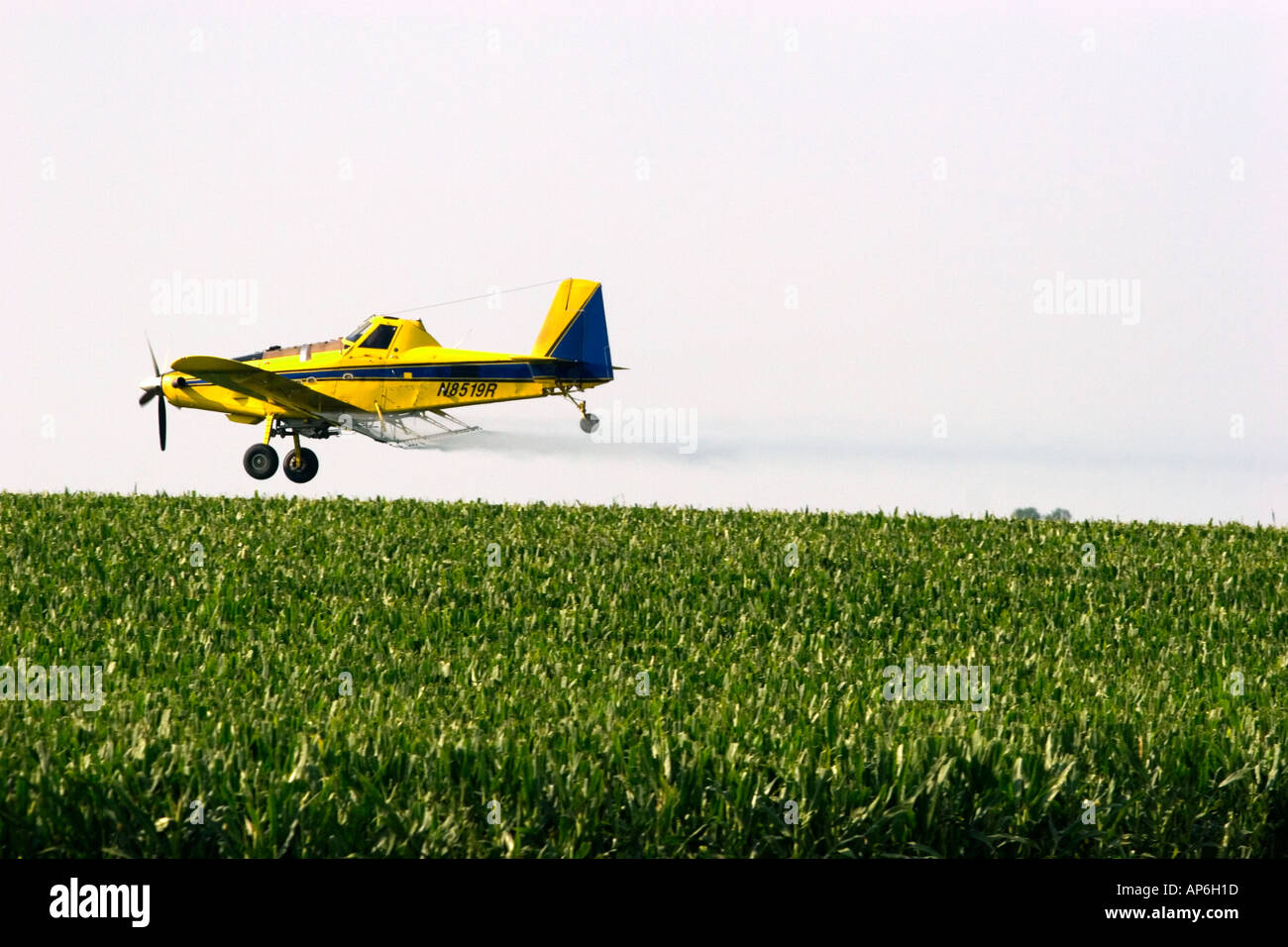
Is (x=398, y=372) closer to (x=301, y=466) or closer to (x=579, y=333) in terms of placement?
(x=301, y=466)

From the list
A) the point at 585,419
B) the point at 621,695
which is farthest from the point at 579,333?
the point at 621,695

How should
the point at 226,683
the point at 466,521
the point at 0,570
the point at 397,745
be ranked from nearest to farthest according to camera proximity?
the point at 397,745
the point at 226,683
the point at 0,570
the point at 466,521

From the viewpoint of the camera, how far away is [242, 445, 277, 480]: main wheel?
1061 inches

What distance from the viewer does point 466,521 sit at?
17328mm

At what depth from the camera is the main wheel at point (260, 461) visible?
27.0m

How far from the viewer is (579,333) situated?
28.3 meters

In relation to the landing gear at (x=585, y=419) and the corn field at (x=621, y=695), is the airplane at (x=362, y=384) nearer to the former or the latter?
the landing gear at (x=585, y=419)

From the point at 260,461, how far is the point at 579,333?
7564 millimetres

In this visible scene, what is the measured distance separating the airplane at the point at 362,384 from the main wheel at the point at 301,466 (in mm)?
22

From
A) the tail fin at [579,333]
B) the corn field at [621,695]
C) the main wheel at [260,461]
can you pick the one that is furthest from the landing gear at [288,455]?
the corn field at [621,695]

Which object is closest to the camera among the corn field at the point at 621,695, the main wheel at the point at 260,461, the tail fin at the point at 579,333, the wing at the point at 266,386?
the corn field at the point at 621,695
